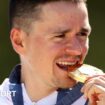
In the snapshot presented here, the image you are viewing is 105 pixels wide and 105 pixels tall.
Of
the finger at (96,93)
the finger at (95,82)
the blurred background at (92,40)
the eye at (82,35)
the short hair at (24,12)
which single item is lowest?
the blurred background at (92,40)

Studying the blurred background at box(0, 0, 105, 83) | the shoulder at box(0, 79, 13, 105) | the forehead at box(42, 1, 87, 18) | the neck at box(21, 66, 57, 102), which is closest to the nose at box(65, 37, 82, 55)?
the forehead at box(42, 1, 87, 18)

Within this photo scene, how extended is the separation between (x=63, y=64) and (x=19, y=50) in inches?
10.5

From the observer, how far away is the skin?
2.43 m

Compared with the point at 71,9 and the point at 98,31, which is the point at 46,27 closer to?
the point at 71,9

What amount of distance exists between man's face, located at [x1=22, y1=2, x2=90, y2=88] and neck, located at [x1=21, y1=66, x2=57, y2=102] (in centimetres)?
4

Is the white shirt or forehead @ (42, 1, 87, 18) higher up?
forehead @ (42, 1, 87, 18)

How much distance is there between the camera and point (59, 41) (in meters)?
2.46

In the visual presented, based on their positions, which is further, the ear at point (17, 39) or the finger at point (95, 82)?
the ear at point (17, 39)

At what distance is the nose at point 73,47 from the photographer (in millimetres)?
2398

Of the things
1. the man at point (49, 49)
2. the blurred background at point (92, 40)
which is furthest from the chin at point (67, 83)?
the blurred background at point (92, 40)

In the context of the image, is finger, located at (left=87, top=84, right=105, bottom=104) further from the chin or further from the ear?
the ear

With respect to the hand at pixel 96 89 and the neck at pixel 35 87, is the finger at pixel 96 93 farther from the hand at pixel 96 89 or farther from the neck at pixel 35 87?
the neck at pixel 35 87

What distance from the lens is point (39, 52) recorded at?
8.17ft

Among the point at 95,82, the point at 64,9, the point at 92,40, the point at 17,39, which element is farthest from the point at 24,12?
the point at 92,40
